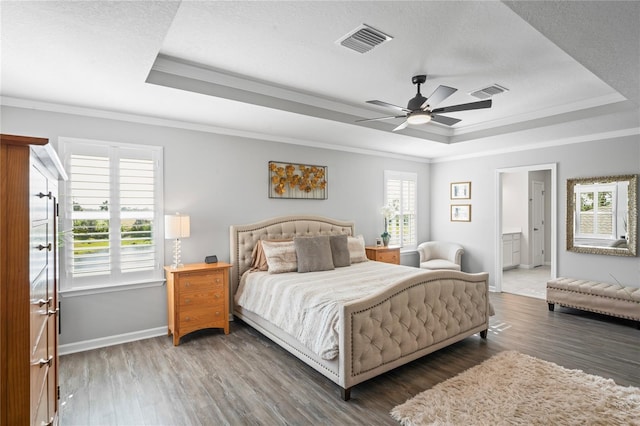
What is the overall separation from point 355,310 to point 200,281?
2.08 metres

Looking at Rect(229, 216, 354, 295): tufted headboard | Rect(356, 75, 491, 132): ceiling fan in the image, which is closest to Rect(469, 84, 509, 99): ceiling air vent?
Rect(356, 75, 491, 132): ceiling fan

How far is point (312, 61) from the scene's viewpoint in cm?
315

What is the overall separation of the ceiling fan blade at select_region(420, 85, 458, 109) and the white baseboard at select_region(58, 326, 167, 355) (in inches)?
152

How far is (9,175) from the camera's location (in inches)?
42.2

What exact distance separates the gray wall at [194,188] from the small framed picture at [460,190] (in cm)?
226

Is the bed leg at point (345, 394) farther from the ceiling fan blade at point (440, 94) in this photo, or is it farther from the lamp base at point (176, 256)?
the ceiling fan blade at point (440, 94)

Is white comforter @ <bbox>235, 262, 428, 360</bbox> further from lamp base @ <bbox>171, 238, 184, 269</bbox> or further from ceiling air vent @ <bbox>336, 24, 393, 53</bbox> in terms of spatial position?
ceiling air vent @ <bbox>336, 24, 393, 53</bbox>

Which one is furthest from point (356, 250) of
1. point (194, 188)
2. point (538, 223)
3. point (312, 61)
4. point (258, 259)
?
point (538, 223)

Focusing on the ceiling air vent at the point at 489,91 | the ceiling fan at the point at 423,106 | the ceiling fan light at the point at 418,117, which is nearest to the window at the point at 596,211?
the ceiling air vent at the point at 489,91

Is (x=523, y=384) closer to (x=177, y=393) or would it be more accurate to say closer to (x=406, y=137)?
(x=177, y=393)

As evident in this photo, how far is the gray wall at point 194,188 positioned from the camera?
3.61m

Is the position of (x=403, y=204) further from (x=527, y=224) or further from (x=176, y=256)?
(x=176, y=256)

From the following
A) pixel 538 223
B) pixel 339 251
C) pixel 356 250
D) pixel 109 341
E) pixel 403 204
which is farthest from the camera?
pixel 538 223

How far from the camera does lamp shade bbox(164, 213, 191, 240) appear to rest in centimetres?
386
